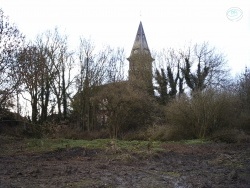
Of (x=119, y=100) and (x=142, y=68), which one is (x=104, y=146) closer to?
(x=119, y=100)

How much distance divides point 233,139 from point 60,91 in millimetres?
20215

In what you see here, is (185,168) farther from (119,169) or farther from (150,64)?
(150,64)

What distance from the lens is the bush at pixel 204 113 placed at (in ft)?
66.5

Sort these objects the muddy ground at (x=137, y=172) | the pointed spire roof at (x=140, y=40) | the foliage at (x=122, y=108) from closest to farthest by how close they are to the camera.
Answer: the muddy ground at (x=137, y=172) < the foliage at (x=122, y=108) < the pointed spire roof at (x=140, y=40)

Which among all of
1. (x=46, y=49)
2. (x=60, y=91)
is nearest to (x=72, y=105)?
(x=60, y=91)

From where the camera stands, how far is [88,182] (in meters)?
7.12

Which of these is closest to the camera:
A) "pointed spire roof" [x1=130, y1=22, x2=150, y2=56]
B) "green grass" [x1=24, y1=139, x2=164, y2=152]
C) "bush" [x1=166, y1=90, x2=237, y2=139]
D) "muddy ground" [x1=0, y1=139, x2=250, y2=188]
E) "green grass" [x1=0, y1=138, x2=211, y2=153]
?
"muddy ground" [x1=0, y1=139, x2=250, y2=188]

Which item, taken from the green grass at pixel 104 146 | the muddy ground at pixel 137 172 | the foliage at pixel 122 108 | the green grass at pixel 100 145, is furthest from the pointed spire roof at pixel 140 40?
the muddy ground at pixel 137 172

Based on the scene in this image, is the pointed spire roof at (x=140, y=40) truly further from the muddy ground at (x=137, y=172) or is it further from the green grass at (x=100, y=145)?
the muddy ground at (x=137, y=172)

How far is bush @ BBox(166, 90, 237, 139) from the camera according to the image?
2028cm

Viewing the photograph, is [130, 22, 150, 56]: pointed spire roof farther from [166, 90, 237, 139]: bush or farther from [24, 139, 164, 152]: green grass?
[24, 139, 164, 152]: green grass

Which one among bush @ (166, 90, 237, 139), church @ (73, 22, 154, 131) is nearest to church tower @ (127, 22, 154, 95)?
church @ (73, 22, 154, 131)

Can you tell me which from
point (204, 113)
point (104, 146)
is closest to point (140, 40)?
point (204, 113)

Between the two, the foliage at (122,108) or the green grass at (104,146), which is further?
the foliage at (122,108)
